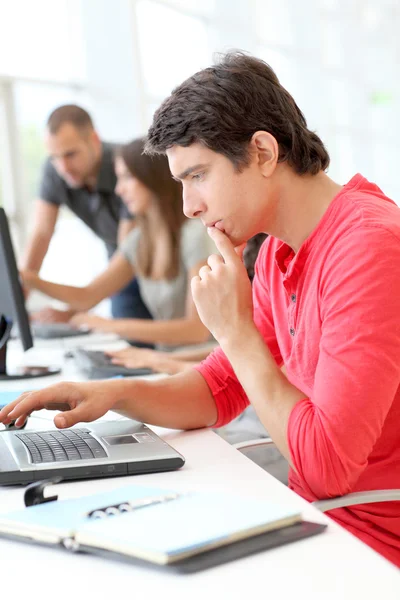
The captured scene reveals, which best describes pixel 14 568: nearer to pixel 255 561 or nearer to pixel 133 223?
pixel 255 561

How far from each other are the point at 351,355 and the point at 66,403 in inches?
19.9

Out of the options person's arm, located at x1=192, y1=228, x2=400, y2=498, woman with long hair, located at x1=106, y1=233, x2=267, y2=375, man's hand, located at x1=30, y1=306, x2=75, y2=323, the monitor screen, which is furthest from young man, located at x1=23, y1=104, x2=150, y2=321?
person's arm, located at x1=192, y1=228, x2=400, y2=498

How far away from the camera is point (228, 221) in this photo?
1290 mm

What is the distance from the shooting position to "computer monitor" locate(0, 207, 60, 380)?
1.97 metres

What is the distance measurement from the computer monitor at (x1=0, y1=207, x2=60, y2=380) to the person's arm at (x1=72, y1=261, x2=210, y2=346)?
27.5 inches

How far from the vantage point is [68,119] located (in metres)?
3.35

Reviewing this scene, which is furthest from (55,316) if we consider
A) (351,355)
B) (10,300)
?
(351,355)

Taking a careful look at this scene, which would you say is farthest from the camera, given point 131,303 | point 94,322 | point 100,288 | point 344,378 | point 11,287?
point 131,303

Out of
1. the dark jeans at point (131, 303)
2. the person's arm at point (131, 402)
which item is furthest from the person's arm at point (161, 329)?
the person's arm at point (131, 402)

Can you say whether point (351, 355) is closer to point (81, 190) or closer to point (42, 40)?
point (81, 190)

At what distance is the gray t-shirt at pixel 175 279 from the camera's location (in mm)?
2990

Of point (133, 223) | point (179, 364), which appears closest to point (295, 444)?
point (179, 364)

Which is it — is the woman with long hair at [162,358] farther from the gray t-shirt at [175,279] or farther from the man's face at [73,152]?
the man's face at [73,152]

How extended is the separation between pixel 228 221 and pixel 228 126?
0.16 m
